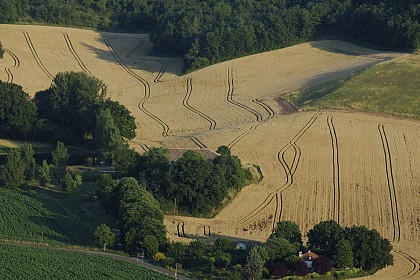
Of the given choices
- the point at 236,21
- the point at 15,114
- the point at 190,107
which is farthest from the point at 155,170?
the point at 236,21

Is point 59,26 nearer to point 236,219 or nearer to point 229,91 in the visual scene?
point 229,91

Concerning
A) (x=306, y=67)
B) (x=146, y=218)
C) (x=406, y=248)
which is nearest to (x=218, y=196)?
(x=146, y=218)

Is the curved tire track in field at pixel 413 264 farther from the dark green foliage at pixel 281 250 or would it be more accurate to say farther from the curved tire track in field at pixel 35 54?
the curved tire track in field at pixel 35 54

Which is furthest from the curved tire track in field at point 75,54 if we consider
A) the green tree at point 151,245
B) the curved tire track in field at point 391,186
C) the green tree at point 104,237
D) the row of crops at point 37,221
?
the green tree at point 151,245

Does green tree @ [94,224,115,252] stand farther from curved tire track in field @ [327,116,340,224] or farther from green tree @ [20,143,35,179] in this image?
curved tire track in field @ [327,116,340,224]

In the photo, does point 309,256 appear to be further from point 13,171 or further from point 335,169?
point 13,171

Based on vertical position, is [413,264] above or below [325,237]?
below

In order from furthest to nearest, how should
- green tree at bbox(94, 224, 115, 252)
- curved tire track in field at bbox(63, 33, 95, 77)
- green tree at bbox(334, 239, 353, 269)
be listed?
curved tire track in field at bbox(63, 33, 95, 77), green tree at bbox(94, 224, 115, 252), green tree at bbox(334, 239, 353, 269)

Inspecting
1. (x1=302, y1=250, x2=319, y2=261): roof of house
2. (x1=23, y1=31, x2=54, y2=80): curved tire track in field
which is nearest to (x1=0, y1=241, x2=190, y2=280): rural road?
(x1=302, y1=250, x2=319, y2=261): roof of house
